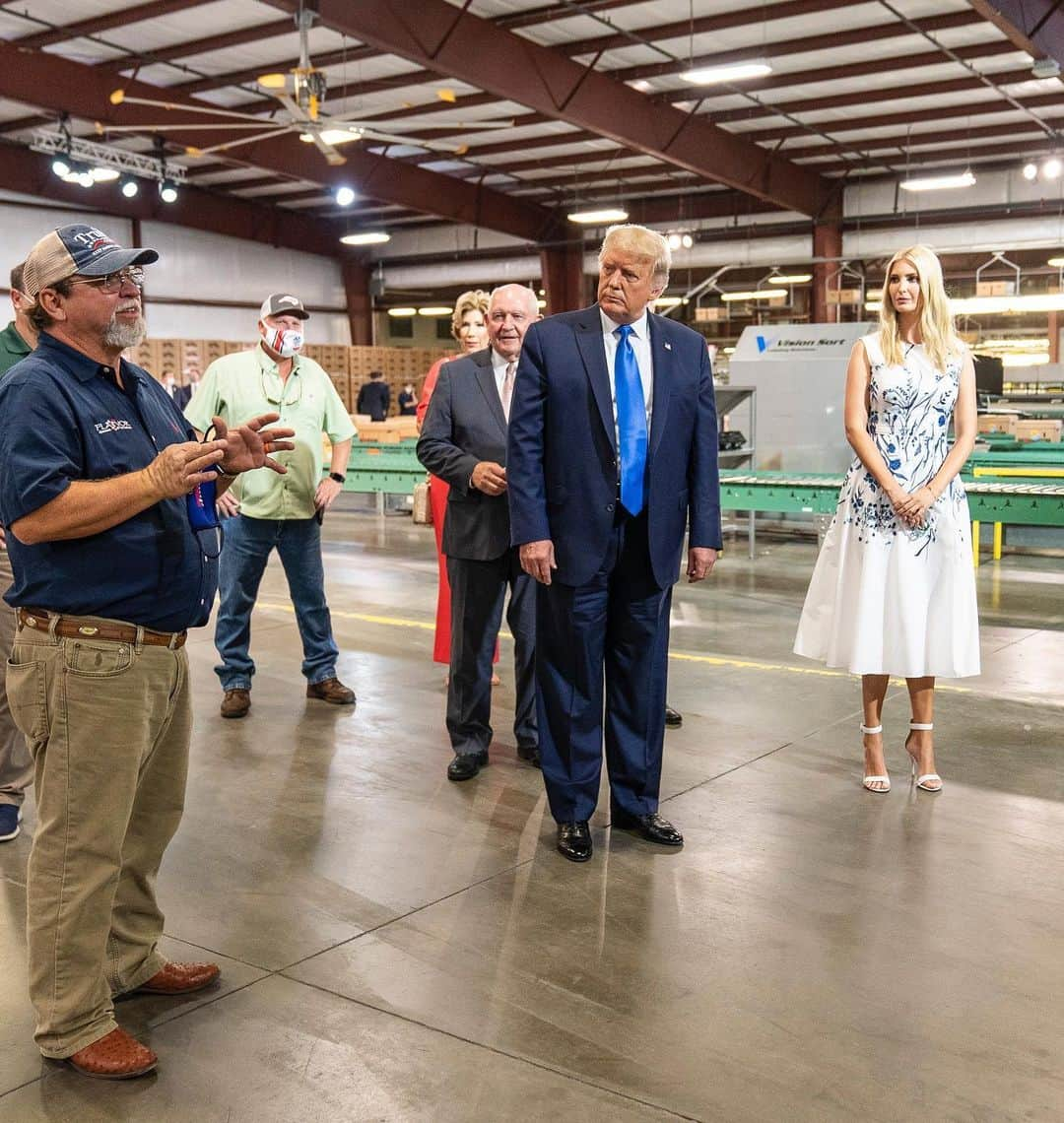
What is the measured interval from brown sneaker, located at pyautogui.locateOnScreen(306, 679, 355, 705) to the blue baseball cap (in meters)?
2.93

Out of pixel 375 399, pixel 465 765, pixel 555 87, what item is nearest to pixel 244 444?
pixel 465 765

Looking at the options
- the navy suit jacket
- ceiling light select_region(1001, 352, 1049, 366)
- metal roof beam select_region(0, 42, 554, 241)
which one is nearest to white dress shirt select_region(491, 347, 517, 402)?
the navy suit jacket

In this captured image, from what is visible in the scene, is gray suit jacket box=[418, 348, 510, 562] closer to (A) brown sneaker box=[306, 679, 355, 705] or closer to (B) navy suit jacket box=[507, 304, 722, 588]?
(B) navy suit jacket box=[507, 304, 722, 588]

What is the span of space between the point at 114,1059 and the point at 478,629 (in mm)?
1969

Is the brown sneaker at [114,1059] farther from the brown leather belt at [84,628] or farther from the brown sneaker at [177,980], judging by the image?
the brown leather belt at [84,628]

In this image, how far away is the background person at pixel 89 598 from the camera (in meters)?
2.08

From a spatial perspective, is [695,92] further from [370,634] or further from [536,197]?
[370,634]

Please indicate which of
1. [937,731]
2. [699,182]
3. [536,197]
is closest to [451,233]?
[536,197]

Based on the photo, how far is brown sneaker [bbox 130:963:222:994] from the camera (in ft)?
8.13

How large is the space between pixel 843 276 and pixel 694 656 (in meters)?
15.9

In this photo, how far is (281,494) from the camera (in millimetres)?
4562

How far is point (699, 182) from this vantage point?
770 inches

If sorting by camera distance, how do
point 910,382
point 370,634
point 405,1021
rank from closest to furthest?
point 405,1021, point 910,382, point 370,634

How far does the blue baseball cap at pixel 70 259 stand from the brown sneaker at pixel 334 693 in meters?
2.93
